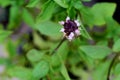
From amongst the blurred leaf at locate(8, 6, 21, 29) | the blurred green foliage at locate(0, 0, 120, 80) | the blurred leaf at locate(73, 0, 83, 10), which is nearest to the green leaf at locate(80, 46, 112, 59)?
the blurred green foliage at locate(0, 0, 120, 80)

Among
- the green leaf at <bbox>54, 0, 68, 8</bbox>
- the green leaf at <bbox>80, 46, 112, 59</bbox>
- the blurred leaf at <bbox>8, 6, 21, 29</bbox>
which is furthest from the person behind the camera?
the blurred leaf at <bbox>8, 6, 21, 29</bbox>

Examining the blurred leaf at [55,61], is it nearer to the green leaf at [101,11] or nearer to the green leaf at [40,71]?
the green leaf at [40,71]

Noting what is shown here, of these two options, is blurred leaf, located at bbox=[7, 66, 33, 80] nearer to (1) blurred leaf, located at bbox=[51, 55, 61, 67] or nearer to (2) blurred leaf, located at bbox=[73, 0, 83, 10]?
(1) blurred leaf, located at bbox=[51, 55, 61, 67]

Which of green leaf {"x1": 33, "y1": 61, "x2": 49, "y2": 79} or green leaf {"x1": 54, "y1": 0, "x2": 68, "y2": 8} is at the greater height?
green leaf {"x1": 54, "y1": 0, "x2": 68, "y2": 8}

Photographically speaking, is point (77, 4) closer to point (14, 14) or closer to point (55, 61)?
point (55, 61)

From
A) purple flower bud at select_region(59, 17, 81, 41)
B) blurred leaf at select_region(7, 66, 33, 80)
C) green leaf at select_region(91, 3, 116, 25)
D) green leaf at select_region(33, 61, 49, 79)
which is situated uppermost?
purple flower bud at select_region(59, 17, 81, 41)

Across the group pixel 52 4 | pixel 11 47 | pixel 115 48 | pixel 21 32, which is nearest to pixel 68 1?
pixel 52 4

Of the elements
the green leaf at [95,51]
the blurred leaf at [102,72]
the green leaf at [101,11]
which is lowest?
the blurred leaf at [102,72]

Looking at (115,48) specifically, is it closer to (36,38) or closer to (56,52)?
(56,52)

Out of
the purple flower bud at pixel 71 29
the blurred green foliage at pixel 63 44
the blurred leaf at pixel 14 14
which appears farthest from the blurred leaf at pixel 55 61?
the blurred leaf at pixel 14 14
